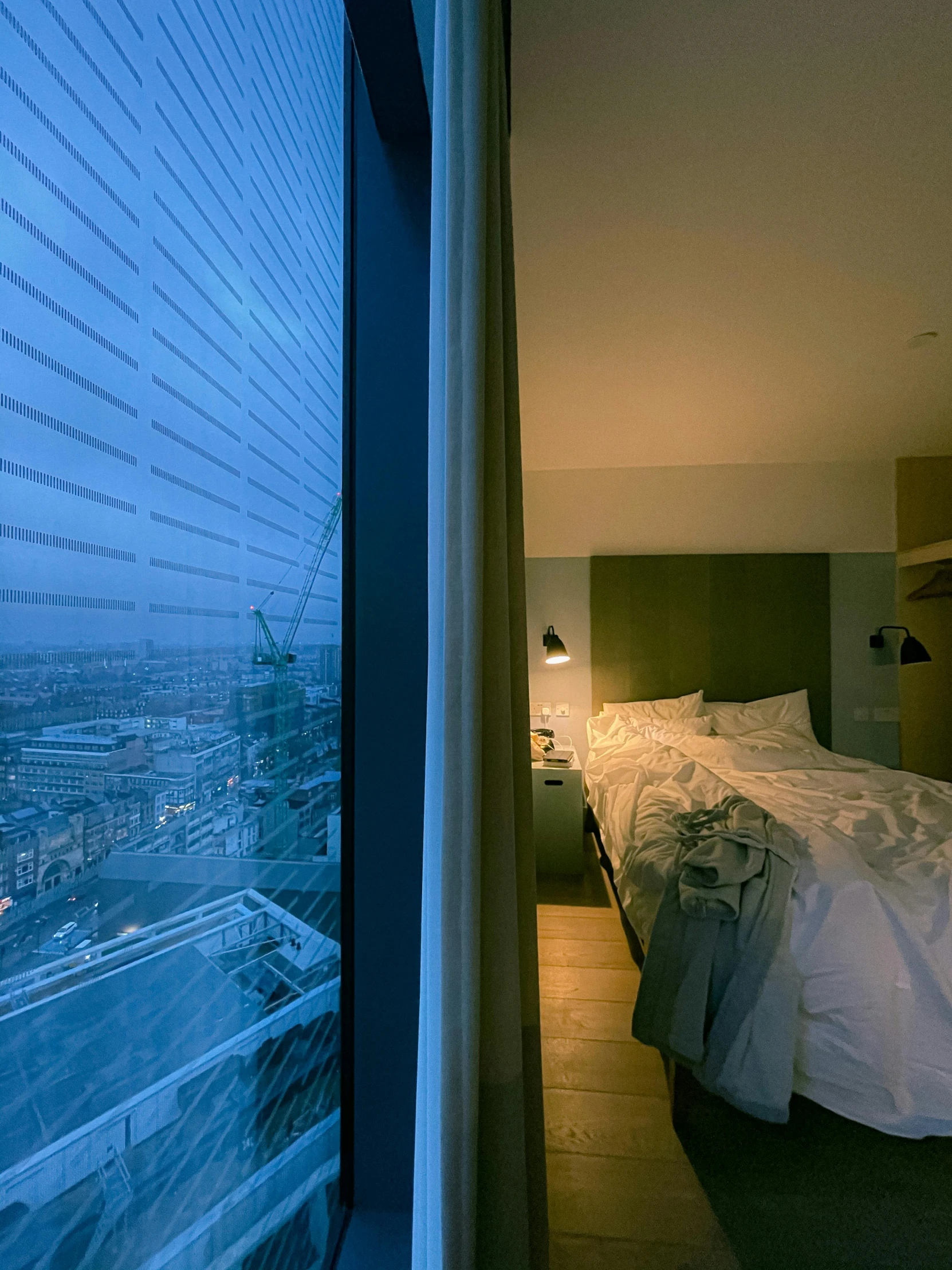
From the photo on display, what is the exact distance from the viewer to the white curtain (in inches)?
23.1

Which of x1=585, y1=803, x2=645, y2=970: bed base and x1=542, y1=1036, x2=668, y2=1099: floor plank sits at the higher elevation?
x1=585, y1=803, x2=645, y2=970: bed base

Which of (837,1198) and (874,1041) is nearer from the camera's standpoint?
(837,1198)

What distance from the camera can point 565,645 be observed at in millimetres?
4480

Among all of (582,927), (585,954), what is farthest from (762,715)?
(585,954)

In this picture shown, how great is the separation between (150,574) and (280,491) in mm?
346

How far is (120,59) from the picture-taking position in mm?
423

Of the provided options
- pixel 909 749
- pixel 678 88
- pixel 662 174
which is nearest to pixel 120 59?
pixel 678 88

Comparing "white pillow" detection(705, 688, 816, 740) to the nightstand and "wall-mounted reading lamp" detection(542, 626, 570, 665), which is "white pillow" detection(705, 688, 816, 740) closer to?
"wall-mounted reading lamp" detection(542, 626, 570, 665)

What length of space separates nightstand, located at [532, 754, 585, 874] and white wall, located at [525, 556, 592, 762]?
40.0 inches

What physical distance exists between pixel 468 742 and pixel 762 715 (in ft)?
13.4

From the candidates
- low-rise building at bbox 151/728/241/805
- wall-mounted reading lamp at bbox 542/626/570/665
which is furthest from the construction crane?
wall-mounted reading lamp at bbox 542/626/570/665

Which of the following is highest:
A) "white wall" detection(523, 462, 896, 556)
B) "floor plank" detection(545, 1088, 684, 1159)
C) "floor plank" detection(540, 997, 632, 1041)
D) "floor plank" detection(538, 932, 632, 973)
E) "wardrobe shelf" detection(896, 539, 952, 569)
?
"white wall" detection(523, 462, 896, 556)

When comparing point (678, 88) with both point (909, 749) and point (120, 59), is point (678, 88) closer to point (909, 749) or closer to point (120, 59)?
point (120, 59)

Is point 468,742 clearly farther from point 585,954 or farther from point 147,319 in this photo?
point 585,954
